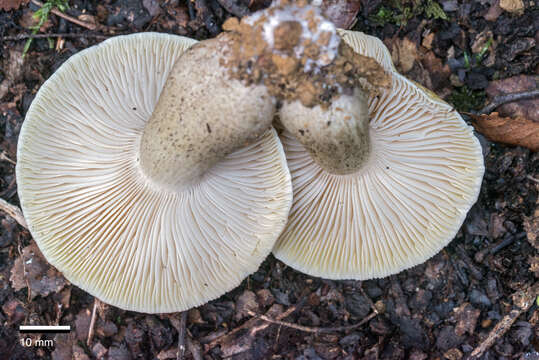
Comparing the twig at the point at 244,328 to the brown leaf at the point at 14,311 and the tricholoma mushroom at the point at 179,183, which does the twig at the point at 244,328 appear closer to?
the tricholoma mushroom at the point at 179,183

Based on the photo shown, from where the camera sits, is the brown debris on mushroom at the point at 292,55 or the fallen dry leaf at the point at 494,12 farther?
the fallen dry leaf at the point at 494,12

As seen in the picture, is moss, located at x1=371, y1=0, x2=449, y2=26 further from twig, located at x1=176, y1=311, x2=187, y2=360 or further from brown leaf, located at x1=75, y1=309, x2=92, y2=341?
brown leaf, located at x1=75, y1=309, x2=92, y2=341

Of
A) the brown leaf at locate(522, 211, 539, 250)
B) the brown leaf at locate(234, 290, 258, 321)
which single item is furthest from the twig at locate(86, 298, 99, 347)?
the brown leaf at locate(522, 211, 539, 250)

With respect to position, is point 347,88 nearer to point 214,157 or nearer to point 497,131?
point 214,157

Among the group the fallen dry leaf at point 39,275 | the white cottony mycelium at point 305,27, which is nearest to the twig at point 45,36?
the fallen dry leaf at point 39,275

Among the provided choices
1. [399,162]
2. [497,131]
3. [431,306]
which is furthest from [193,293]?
[497,131]

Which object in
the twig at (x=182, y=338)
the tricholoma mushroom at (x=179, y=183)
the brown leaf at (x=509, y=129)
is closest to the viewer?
the tricholoma mushroom at (x=179, y=183)
